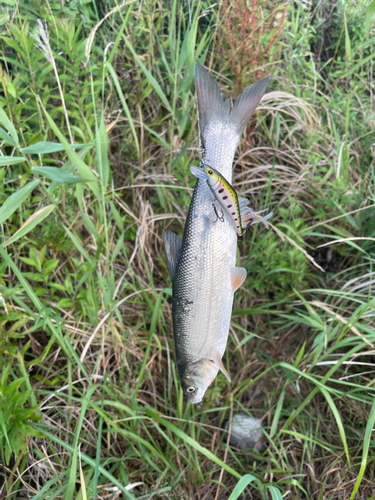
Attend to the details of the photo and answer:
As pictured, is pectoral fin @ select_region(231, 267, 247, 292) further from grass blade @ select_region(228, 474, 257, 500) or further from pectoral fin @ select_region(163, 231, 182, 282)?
grass blade @ select_region(228, 474, 257, 500)

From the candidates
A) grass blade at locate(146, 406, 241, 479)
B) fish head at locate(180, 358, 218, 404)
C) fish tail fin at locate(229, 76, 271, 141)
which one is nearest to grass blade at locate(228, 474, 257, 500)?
grass blade at locate(146, 406, 241, 479)

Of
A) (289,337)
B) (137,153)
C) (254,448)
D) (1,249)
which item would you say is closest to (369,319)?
(289,337)

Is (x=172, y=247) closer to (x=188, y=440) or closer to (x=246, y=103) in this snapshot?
(x=246, y=103)

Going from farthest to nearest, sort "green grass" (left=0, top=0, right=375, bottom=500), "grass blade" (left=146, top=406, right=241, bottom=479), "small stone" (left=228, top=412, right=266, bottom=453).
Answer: "small stone" (left=228, top=412, right=266, bottom=453)
"green grass" (left=0, top=0, right=375, bottom=500)
"grass blade" (left=146, top=406, right=241, bottom=479)

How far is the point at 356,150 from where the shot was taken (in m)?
2.68

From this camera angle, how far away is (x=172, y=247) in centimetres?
118

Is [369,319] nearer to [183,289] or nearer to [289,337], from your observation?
[289,337]

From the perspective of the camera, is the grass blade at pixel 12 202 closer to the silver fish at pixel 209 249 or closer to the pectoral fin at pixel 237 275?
the silver fish at pixel 209 249

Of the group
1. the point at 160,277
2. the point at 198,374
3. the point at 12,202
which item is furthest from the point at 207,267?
the point at 160,277

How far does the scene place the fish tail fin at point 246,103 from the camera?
3.62 ft

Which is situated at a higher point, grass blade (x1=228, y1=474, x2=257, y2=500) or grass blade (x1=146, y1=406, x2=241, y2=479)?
grass blade (x1=228, y1=474, x2=257, y2=500)

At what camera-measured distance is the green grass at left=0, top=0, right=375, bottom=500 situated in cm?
189

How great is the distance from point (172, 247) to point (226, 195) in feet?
0.92

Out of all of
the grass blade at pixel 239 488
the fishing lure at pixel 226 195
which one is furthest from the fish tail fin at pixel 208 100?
the grass blade at pixel 239 488
